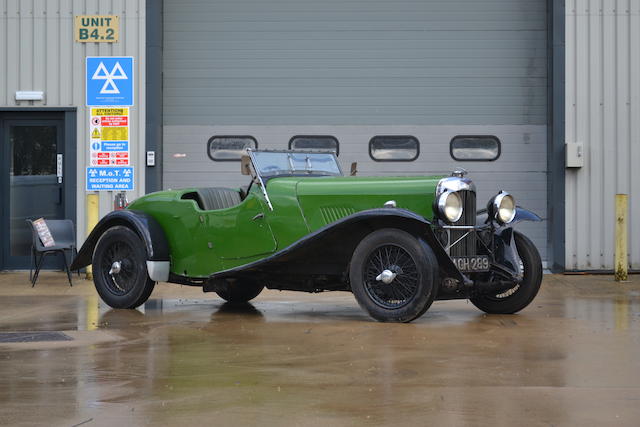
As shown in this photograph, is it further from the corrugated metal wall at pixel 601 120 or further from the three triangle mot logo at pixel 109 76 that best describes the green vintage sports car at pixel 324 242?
the corrugated metal wall at pixel 601 120

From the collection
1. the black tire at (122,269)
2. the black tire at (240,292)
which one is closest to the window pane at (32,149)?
the black tire at (122,269)

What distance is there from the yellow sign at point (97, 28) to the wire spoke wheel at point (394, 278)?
7.20 metres

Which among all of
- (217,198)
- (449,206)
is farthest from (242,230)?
(449,206)

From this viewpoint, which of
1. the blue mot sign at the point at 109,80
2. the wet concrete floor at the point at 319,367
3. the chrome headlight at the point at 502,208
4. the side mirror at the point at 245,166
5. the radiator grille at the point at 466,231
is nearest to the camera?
the wet concrete floor at the point at 319,367

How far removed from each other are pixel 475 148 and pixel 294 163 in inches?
199

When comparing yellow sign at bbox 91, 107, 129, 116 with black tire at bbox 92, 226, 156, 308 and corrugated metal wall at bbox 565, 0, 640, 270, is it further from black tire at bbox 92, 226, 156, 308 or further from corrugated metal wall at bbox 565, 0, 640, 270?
corrugated metal wall at bbox 565, 0, 640, 270

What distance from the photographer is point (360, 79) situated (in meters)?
14.7

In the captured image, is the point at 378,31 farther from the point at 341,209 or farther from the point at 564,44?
the point at 341,209

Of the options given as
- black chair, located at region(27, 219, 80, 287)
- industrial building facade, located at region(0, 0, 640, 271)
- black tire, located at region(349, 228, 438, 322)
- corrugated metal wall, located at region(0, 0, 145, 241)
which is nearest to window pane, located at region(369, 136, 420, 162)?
industrial building facade, located at region(0, 0, 640, 271)

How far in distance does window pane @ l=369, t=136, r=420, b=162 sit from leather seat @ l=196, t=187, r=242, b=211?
452cm

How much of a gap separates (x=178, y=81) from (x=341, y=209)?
6340 mm

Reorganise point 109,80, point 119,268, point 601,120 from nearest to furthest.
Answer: point 119,268, point 109,80, point 601,120

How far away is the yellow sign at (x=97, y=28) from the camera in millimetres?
14453

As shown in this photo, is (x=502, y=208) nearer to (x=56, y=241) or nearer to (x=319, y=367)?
(x=319, y=367)
